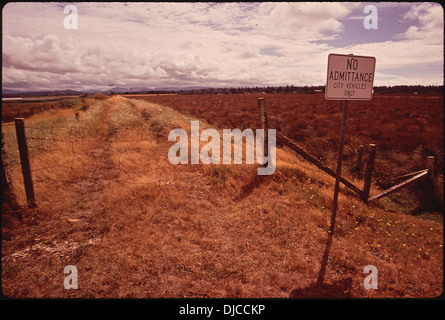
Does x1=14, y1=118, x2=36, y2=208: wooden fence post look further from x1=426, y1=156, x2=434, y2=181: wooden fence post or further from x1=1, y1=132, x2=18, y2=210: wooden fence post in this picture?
x1=426, y1=156, x2=434, y2=181: wooden fence post

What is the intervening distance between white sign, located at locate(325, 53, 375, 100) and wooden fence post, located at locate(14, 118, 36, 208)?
243 inches

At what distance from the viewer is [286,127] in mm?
18234

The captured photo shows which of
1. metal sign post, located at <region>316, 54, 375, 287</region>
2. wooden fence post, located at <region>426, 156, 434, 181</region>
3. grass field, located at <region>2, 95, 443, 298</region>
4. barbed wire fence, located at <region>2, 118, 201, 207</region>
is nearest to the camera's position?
grass field, located at <region>2, 95, 443, 298</region>

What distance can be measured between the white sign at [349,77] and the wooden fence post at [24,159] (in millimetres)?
6173

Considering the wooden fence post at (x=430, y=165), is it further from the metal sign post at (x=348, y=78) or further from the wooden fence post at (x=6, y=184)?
the wooden fence post at (x=6, y=184)

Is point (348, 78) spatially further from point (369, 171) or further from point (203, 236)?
point (203, 236)

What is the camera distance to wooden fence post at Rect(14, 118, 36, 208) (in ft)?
15.5

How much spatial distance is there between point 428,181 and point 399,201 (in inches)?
46.9

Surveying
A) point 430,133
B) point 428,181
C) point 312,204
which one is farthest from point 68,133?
point 430,133

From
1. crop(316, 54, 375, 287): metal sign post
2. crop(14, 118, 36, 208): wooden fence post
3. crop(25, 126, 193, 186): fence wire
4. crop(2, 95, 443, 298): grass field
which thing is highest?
crop(316, 54, 375, 287): metal sign post

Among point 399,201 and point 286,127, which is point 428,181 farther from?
point 286,127

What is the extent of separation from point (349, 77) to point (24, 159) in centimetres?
673

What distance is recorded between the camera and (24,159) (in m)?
4.81

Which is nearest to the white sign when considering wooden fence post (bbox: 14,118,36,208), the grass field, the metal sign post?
the metal sign post
